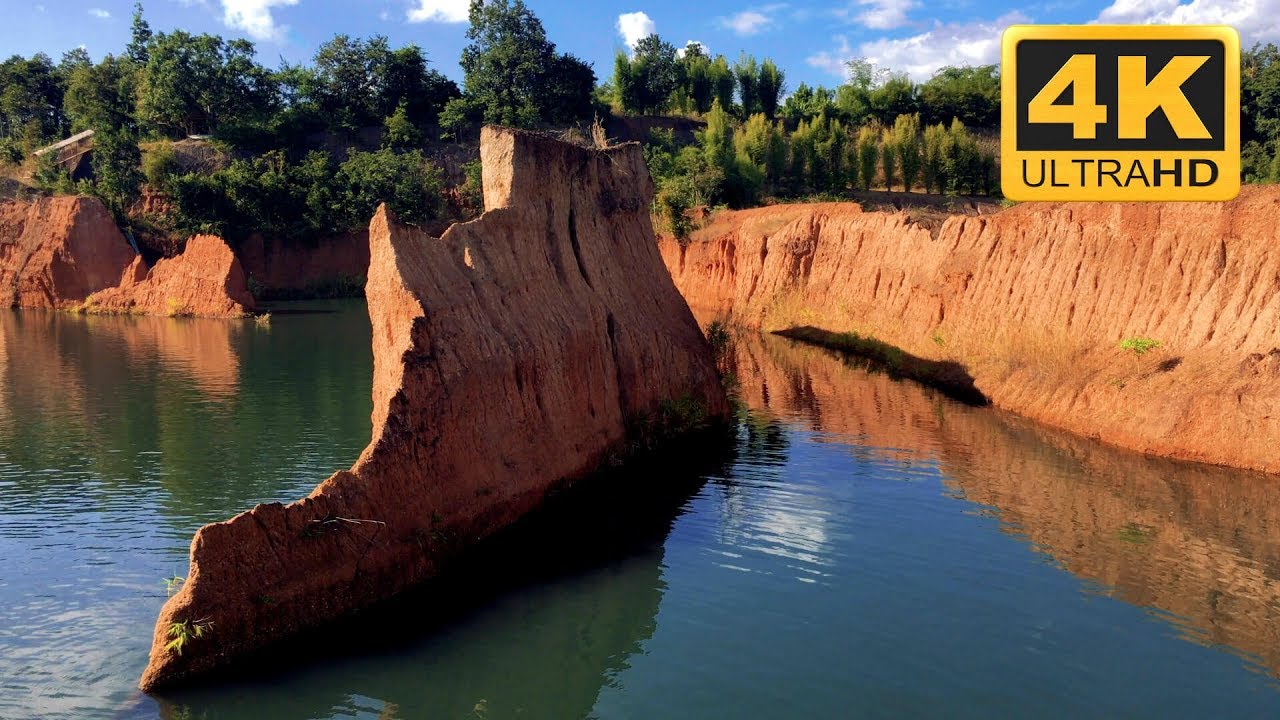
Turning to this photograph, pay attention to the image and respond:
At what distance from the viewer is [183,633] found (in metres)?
9.64

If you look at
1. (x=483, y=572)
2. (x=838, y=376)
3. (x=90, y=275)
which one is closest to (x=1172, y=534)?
(x=483, y=572)

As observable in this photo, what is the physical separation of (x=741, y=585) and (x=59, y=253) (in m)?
52.2

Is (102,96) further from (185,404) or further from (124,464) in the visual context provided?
(124,464)

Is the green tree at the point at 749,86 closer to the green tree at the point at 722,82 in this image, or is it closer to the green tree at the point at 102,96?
the green tree at the point at 722,82

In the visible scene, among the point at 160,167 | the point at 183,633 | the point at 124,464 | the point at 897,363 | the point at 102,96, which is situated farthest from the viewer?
the point at 102,96

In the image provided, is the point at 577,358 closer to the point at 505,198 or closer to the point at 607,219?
the point at 505,198

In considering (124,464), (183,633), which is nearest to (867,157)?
(124,464)

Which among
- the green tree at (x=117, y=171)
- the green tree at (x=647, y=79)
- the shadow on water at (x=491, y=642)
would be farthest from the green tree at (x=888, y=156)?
the shadow on water at (x=491, y=642)

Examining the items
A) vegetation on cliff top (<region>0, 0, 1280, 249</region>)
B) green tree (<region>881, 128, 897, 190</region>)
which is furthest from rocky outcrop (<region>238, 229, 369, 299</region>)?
green tree (<region>881, 128, 897, 190</region>)

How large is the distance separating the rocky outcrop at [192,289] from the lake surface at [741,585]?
83.2ft

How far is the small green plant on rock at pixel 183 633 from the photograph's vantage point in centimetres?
959

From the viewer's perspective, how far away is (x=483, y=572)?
1302 cm

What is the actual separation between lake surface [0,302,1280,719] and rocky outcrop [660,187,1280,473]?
119 cm

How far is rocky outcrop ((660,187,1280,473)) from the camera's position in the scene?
64.8 ft
